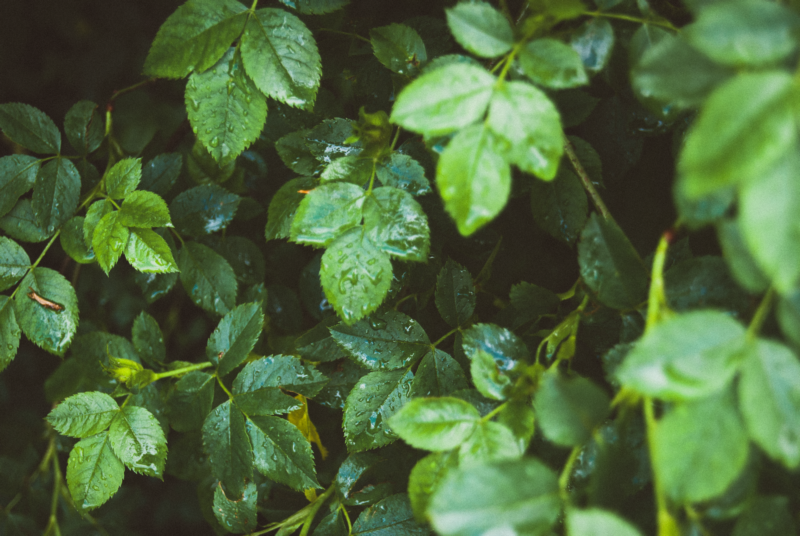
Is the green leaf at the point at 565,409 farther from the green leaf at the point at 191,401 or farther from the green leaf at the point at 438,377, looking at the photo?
the green leaf at the point at 191,401

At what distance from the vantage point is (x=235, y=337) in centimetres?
109

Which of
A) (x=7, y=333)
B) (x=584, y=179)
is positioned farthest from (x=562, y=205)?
(x=7, y=333)

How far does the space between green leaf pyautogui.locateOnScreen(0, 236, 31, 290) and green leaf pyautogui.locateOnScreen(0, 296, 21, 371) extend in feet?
0.16

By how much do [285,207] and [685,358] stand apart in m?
0.81

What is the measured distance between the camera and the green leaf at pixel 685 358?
0.47 meters

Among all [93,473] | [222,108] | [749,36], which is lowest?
[93,473]

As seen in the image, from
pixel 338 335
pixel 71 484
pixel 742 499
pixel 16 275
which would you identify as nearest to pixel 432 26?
pixel 338 335

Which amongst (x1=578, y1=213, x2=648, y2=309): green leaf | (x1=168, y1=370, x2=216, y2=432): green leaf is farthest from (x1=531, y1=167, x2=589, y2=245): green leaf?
(x1=168, y1=370, x2=216, y2=432): green leaf

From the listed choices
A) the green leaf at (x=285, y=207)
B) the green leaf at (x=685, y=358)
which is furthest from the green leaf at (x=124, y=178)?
the green leaf at (x=685, y=358)

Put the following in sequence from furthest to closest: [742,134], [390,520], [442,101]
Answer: [390,520]
[442,101]
[742,134]

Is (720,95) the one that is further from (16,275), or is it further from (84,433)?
(16,275)

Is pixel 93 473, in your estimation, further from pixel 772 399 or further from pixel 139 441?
pixel 772 399

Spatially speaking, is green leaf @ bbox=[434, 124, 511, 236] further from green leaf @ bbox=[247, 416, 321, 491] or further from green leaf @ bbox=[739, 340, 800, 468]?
green leaf @ bbox=[247, 416, 321, 491]

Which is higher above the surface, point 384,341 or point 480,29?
point 480,29
